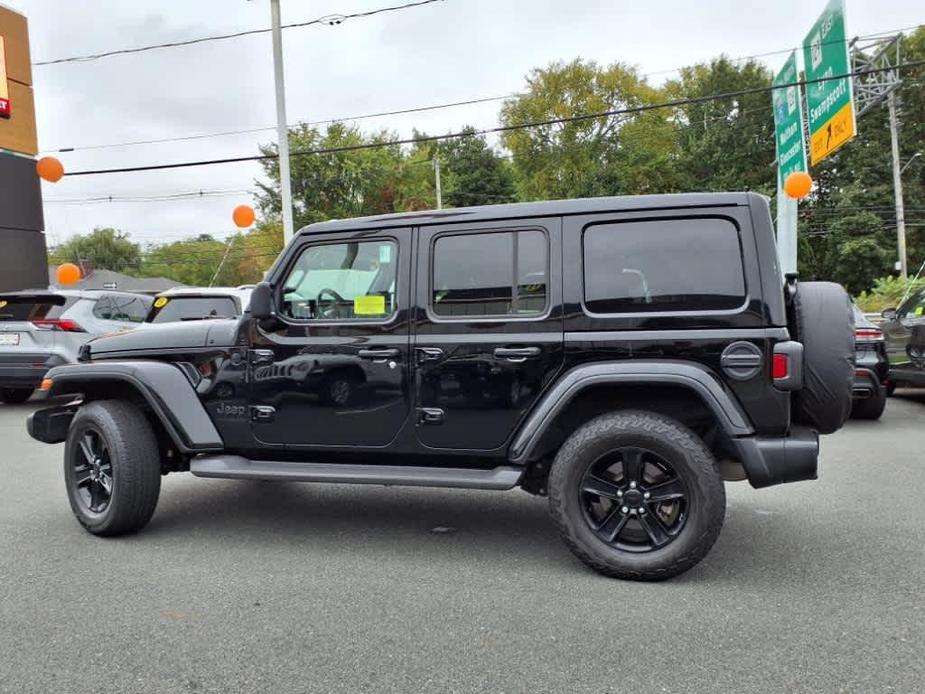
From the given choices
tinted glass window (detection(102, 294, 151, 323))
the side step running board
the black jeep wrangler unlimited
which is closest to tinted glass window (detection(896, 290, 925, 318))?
the black jeep wrangler unlimited

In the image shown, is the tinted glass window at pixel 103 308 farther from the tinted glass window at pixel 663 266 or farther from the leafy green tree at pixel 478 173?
the leafy green tree at pixel 478 173

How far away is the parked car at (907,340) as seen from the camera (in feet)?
25.6

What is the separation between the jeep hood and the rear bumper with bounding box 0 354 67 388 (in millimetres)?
5494

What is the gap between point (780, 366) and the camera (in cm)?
327

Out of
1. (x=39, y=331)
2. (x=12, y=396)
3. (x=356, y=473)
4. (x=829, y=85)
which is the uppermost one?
(x=829, y=85)

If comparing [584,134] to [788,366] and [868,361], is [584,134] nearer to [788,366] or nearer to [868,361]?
[868,361]

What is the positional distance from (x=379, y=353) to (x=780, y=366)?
202 centimetres

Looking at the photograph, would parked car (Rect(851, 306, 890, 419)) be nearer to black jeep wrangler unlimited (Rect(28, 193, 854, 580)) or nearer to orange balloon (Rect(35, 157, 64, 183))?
black jeep wrangler unlimited (Rect(28, 193, 854, 580))

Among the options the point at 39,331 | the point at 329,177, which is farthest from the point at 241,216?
the point at 329,177

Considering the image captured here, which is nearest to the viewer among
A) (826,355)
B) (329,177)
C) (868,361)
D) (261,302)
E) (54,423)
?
(826,355)

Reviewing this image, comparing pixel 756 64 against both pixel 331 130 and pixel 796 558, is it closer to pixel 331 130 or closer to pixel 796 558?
pixel 331 130

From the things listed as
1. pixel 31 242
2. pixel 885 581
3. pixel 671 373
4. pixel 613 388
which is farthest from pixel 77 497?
pixel 31 242

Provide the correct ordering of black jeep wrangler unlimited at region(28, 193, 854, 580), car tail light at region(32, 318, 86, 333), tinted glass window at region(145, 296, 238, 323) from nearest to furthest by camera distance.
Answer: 1. black jeep wrangler unlimited at region(28, 193, 854, 580)
2. tinted glass window at region(145, 296, 238, 323)
3. car tail light at region(32, 318, 86, 333)

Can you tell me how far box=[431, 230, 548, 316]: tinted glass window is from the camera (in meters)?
3.72
